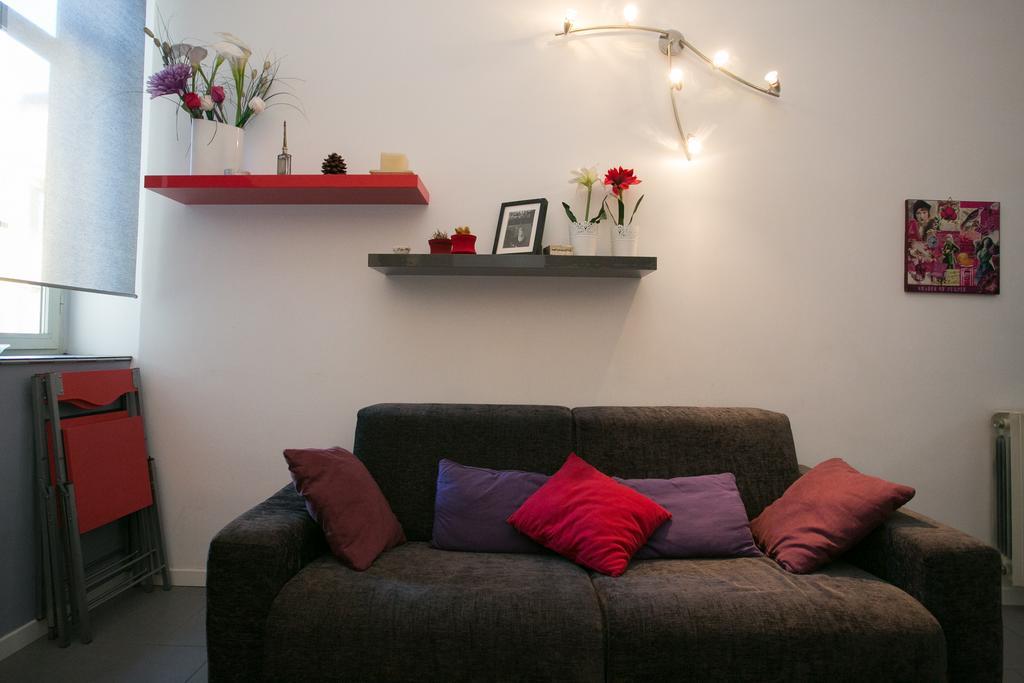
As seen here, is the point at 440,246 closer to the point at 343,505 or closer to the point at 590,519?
the point at 343,505

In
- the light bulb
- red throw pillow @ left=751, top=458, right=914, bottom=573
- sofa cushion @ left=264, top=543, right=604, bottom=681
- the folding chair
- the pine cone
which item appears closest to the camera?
sofa cushion @ left=264, top=543, right=604, bottom=681

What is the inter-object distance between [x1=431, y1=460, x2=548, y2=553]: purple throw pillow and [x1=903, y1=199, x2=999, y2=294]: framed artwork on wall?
1.88 metres

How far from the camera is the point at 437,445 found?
225 cm

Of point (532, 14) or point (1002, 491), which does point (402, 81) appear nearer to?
point (532, 14)

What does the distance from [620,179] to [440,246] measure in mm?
784

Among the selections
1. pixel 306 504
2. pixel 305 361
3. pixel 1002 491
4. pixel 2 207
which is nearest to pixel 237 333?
pixel 305 361

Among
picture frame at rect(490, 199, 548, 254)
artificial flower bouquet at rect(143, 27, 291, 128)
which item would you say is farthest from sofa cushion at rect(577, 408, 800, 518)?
artificial flower bouquet at rect(143, 27, 291, 128)

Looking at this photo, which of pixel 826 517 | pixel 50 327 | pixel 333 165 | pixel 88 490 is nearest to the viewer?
pixel 826 517

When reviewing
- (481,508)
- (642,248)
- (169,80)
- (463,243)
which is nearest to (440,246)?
(463,243)

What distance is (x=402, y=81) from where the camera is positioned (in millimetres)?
2621

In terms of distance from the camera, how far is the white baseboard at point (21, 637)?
6.42ft

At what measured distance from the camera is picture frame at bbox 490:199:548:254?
8.06 ft

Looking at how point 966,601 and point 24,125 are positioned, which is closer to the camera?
point 966,601

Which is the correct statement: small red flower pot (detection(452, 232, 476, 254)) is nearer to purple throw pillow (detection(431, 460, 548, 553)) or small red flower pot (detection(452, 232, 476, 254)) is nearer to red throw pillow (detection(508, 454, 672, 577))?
Result: purple throw pillow (detection(431, 460, 548, 553))
